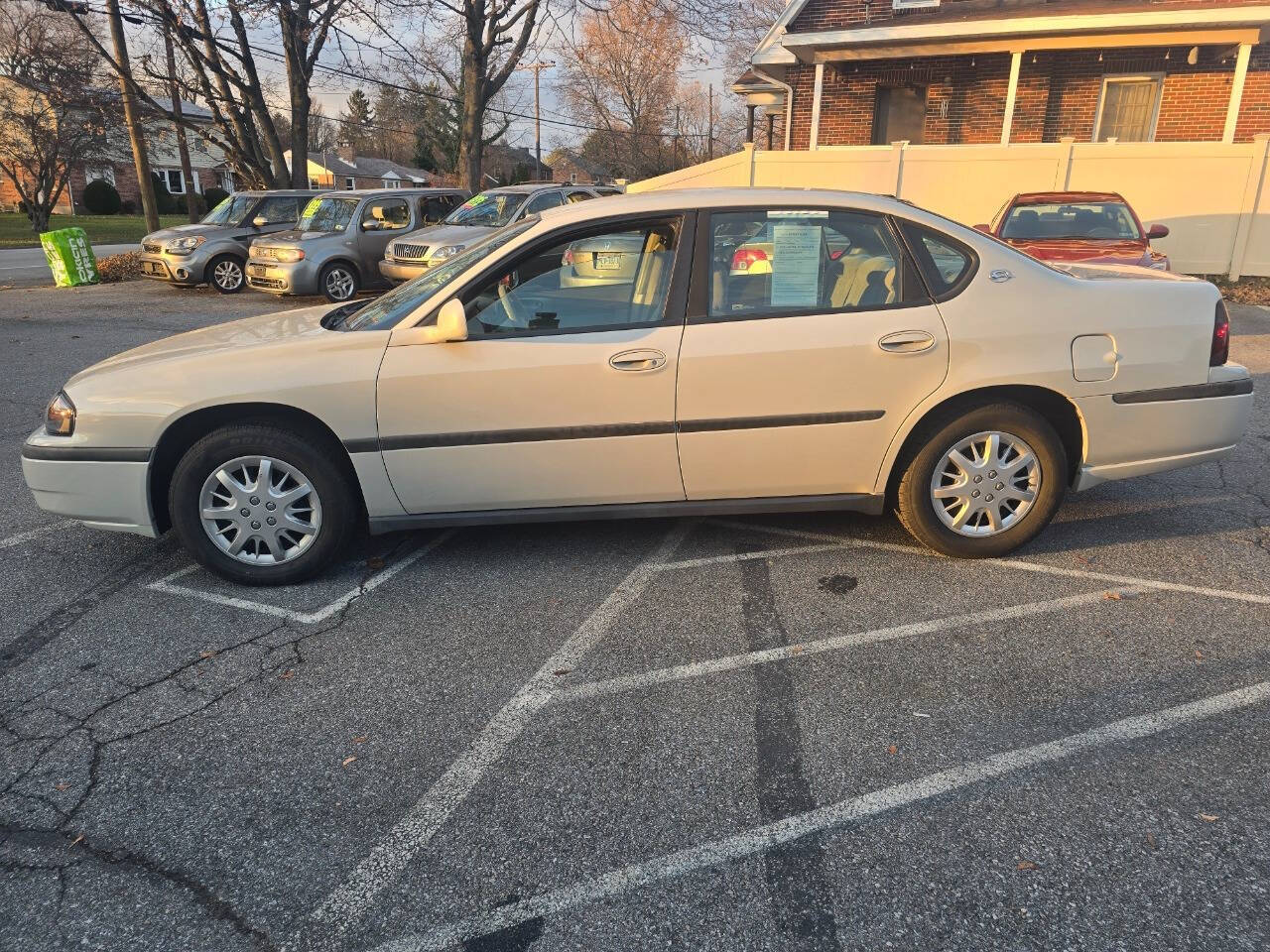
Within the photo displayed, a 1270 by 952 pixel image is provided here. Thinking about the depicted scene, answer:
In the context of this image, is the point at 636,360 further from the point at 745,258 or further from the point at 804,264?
the point at 804,264

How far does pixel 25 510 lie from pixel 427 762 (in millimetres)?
3674

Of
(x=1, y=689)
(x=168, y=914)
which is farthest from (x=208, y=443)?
(x=168, y=914)

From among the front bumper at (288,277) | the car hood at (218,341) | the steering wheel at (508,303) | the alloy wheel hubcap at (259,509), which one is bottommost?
the alloy wheel hubcap at (259,509)

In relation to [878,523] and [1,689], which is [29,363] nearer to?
[1,689]

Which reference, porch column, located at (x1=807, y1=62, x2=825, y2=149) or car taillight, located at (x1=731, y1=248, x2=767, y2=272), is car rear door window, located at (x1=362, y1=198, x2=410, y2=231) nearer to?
porch column, located at (x1=807, y1=62, x2=825, y2=149)

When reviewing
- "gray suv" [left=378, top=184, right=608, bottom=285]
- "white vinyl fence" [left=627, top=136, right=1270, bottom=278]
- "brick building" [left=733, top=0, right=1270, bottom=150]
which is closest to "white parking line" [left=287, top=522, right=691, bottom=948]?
"gray suv" [left=378, top=184, right=608, bottom=285]

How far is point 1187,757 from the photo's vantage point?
2.65m

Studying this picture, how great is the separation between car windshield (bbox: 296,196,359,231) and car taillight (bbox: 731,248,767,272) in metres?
12.0

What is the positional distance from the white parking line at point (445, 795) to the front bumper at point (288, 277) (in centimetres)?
1159

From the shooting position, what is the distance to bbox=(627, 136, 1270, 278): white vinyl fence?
1424cm

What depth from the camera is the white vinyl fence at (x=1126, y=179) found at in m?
14.2

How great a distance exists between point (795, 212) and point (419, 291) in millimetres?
1794

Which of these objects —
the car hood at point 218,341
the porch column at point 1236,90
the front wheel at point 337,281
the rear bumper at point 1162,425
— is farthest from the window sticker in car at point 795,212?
the porch column at point 1236,90

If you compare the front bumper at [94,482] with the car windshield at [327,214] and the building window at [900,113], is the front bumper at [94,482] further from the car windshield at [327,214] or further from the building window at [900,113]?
the building window at [900,113]
